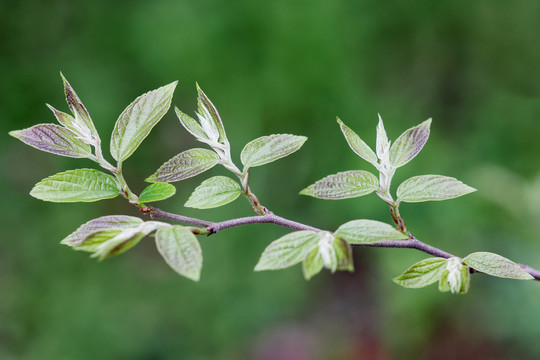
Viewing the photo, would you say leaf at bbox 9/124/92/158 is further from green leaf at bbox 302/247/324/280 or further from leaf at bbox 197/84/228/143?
green leaf at bbox 302/247/324/280

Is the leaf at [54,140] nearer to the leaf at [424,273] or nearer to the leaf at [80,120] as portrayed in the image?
the leaf at [80,120]

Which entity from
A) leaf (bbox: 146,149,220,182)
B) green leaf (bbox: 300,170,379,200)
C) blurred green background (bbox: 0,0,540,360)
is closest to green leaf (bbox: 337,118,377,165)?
green leaf (bbox: 300,170,379,200)

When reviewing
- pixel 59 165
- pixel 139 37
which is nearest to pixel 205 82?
pixel 139 37

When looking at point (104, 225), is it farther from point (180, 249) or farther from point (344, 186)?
point (344, 186)

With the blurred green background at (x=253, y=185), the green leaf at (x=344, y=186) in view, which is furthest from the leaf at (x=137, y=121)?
the blurred green background at (x=253, y=185)

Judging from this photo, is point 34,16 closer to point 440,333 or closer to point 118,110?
point 118,110

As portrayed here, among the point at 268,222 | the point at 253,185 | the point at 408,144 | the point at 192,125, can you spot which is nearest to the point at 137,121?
the point at 192,125
